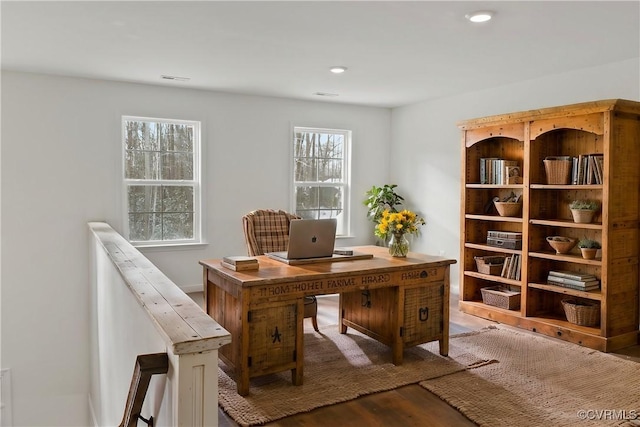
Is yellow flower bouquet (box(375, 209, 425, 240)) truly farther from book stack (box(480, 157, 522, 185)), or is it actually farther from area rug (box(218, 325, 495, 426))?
book stack (box(480, 157, 522, 185))

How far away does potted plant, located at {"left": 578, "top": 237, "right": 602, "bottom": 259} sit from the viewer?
3883mm

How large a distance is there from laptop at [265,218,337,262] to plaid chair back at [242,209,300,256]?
64 centimetres

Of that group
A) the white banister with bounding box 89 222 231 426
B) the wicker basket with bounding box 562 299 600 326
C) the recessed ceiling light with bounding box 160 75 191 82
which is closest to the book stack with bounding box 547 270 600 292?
the wicker basket with bounding box 562 299 600 326

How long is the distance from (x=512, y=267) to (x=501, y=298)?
0.30 metres

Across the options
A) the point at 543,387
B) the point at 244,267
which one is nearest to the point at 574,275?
the point at 543,387

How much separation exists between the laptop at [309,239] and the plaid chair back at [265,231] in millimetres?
640

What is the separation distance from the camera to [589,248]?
3.89m

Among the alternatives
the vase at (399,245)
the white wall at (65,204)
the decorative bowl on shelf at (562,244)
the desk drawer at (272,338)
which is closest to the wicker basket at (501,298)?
A: the decorative bowl on shelf at (562,244)

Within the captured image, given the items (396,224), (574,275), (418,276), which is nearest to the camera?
(418,276)

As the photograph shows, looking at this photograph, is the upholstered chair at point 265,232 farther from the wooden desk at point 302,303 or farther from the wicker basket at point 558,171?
the wicker basket at point 558,171

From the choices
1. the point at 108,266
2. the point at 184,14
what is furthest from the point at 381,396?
the point at 184,14

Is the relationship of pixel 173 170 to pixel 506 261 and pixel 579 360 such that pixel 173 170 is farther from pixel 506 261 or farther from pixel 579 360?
pixel 579 360

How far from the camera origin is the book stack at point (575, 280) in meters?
3.92

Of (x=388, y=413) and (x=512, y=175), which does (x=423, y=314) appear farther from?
(x=512, y=175)
